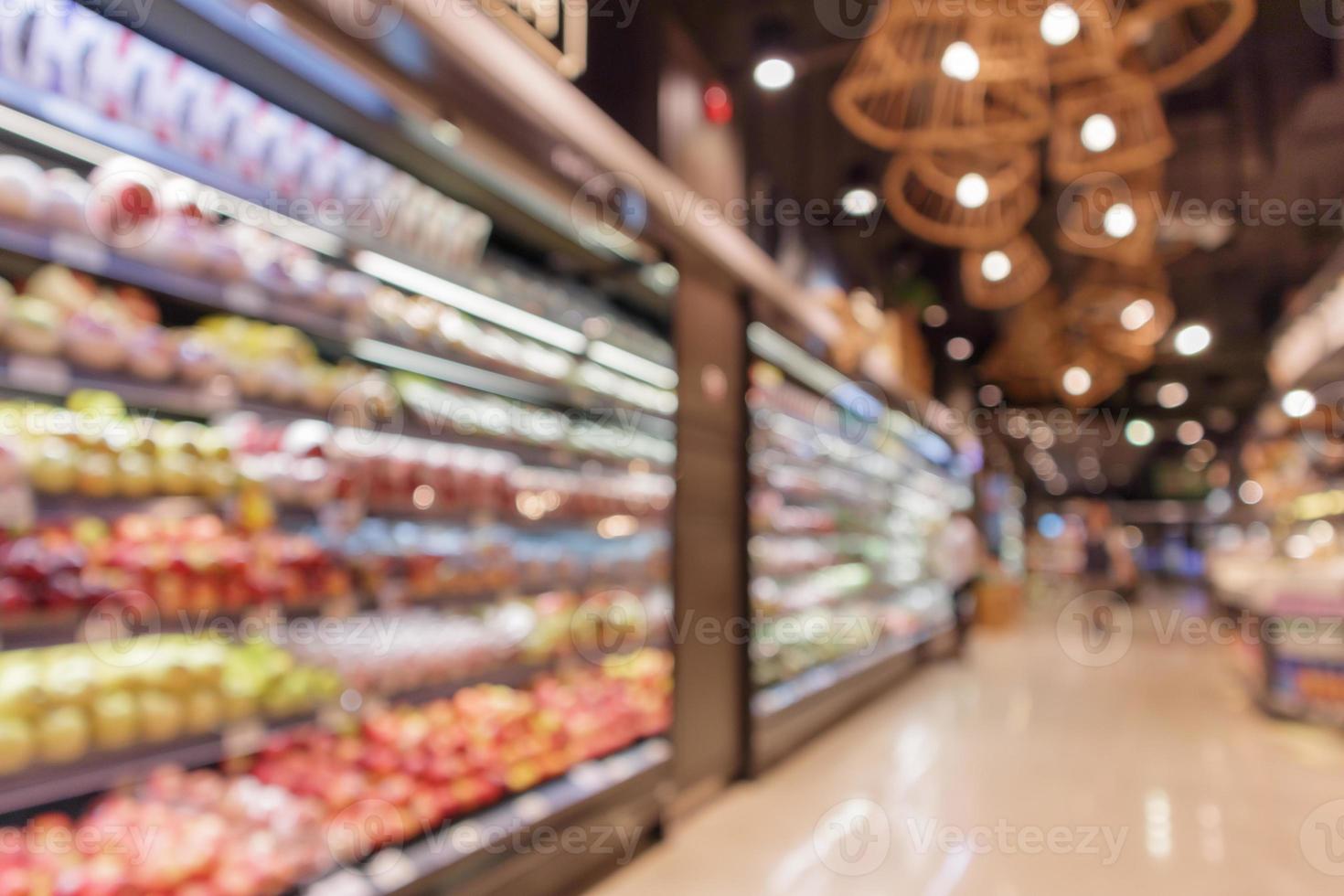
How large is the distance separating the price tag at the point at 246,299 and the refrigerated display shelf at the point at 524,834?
58.9 inches

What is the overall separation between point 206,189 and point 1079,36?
2883 mm

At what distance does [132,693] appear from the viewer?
79.7 inches

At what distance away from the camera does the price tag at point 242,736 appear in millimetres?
2180

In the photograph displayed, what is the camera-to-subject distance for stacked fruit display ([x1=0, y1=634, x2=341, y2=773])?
1822 mm

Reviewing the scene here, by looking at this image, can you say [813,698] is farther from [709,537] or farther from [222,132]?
[222,132]

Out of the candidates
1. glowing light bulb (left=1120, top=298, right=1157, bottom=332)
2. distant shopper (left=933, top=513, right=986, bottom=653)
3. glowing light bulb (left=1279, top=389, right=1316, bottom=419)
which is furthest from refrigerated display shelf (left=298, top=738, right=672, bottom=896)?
glowing light bulb (left=1279, top=389, right=1316, bottom=419)

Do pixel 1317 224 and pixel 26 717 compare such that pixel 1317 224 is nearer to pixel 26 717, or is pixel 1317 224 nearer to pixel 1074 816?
pixel 1074 816

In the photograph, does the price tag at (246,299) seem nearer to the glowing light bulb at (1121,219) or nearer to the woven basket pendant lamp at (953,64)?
the woven basket pendant lamp at (953,64)

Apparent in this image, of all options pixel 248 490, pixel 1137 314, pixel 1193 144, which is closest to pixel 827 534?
pixel 1137 314

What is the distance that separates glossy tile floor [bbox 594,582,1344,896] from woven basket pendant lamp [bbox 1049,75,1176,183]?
9.27ft

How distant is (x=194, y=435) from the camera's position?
2.27m

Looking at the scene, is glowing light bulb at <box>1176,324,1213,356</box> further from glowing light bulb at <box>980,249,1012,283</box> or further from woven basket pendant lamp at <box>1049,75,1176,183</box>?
woven basket pendant lamp at <box>1049,75,1176,183</box>

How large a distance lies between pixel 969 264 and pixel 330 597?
4.84 metres

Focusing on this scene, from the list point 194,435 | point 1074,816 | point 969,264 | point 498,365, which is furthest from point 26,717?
point 969,264
